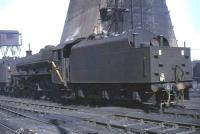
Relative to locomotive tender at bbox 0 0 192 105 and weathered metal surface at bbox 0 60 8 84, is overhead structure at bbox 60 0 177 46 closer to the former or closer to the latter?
weathered metal surface at bbox 0 60 8 84

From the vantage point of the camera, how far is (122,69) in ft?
52.3

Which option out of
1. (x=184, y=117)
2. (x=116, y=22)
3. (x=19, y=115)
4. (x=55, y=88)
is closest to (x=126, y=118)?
(x=184, y=117)

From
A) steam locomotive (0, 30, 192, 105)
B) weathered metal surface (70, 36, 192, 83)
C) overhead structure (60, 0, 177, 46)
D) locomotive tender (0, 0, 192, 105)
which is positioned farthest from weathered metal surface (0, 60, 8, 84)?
weathered metal surface (70, 36, 192, 83)

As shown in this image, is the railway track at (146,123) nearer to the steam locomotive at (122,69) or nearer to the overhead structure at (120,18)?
the steam locomotive at (122,69)

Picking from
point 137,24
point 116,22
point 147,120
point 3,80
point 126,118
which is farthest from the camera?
point 137,24

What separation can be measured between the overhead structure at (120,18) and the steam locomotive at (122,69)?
21317 mm

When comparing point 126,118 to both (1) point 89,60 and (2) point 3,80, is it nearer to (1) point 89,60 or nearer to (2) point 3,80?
(1) point 89,60

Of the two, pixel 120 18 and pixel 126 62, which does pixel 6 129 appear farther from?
pixel 120 18

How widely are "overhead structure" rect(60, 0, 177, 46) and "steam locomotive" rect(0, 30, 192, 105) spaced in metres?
21.3

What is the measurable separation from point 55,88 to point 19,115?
5.30 meters

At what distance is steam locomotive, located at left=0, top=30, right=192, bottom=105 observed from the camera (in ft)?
49.0

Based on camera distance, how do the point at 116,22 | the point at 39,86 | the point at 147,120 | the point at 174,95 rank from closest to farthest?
the point at 147,120
the point at 174,95
the point at 39,86
the point at 116,22

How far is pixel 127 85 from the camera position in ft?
52.3

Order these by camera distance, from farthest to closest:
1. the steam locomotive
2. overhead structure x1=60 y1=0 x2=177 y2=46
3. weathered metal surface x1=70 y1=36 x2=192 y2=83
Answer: overhead structure x1=60 y1=0 x2=177 y2=46 < the steam locomotive < weathered metal surface x1=70 y1=36 x2=192 y2=83
